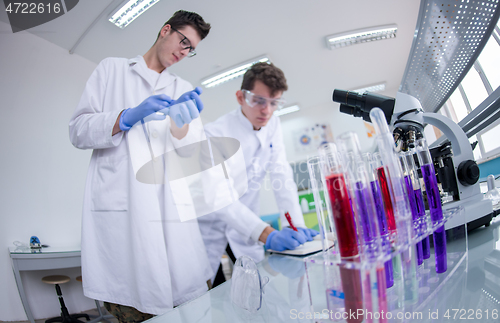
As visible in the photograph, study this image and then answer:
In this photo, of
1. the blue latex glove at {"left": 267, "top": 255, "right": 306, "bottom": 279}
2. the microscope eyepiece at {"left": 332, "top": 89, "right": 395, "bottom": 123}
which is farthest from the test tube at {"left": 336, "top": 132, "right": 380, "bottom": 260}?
the microscope eyepiece at {"left": 332, "top": 89, "right": 395, "bottom": 123}

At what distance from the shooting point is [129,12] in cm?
101

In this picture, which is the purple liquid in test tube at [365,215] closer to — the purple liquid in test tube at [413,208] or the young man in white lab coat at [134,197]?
the purple liquid in test tube at [413,208]

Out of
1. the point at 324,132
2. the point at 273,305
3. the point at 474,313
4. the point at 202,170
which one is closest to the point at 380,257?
the point at 474,313

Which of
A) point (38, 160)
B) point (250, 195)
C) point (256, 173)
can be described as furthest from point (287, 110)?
point (38, 160)

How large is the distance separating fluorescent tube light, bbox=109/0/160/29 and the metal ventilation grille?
3.68 ft

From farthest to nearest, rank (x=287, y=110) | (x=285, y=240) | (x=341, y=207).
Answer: (x=287, y=110) → (x=285, y=240) → (x=341, y=207)

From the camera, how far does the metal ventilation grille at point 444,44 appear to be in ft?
2.93

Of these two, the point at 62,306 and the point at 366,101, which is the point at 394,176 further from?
the point at 62,306

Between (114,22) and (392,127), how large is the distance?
3.88ft

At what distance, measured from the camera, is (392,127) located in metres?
0.88

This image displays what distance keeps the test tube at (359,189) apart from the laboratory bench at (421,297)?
10cm

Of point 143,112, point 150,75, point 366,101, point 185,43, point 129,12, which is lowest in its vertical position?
point 366,101

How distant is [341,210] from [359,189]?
1.8 inches

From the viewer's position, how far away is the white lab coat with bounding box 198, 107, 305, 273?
1.15m
